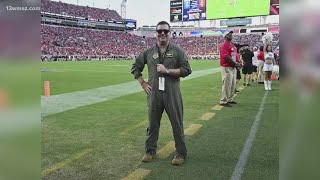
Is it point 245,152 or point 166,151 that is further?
point 166,151

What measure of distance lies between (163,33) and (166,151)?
1696 millimetres

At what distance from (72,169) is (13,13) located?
2.94 m

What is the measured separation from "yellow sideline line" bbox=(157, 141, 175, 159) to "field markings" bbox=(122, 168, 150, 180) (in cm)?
61

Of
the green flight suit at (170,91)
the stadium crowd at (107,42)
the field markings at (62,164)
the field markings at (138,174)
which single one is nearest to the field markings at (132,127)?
the field markings at (62,164)

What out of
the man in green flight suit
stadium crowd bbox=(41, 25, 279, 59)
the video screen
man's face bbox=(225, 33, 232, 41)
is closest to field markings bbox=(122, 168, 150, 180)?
the man in green flight suit

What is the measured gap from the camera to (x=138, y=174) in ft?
12.4

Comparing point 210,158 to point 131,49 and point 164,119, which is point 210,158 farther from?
point 131,49

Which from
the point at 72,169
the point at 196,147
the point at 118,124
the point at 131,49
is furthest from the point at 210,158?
the point at 131,49

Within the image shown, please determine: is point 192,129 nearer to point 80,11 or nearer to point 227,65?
point 227,65

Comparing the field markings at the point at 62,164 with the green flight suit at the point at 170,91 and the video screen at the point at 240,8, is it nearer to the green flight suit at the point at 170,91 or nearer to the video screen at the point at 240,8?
the green flight suit at the point at 170,91

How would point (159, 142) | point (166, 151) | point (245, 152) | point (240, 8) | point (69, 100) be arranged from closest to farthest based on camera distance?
1. point (245, 152)
2. point (166, 151)
3. point (159, 142)
4. point (69, 100)
5. point (240, 8)

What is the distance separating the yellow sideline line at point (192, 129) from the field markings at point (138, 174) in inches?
74.3

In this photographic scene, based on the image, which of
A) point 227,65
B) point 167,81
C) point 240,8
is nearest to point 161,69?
point 167,81

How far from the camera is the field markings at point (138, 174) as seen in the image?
3.66 meters
